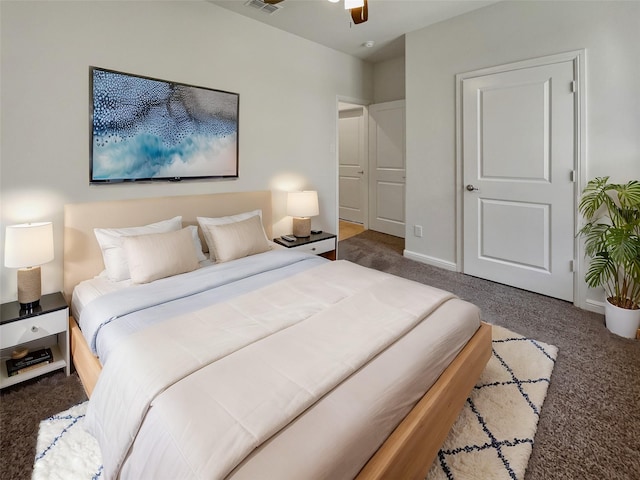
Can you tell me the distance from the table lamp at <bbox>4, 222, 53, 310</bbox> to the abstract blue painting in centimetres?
62

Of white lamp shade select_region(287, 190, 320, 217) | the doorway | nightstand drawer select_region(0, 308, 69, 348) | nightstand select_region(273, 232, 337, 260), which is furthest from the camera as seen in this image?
white lamp shade select_region(287, 190, 320, 217)

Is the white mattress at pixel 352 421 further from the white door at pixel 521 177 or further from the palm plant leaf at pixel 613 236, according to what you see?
the white door at pixel 521 177

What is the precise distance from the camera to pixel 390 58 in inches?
186

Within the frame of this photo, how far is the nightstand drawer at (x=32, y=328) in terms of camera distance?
74.4 inches

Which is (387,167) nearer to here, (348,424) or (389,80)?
(389,80)

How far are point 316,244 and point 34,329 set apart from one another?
7.76 feet

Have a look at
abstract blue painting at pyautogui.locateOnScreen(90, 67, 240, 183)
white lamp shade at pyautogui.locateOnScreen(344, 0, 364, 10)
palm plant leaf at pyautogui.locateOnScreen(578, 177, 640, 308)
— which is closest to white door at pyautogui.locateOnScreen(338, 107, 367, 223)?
abstract blue painting at pyautogui.locateOnScreen(90, 67, 240, 183)

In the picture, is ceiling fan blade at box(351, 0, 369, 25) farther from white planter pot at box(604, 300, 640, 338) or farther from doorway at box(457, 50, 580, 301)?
white planter pot at box(604, 300, 640, 338)

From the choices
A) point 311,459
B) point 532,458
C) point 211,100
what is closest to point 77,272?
point 211,100

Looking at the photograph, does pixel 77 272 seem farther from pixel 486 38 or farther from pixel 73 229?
pixel 486 38

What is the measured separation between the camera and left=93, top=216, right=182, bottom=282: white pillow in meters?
2.30

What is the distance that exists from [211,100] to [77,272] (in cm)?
177

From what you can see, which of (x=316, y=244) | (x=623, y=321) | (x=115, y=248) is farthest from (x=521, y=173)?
(x=115, y=248)

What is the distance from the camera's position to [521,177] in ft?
10.5
